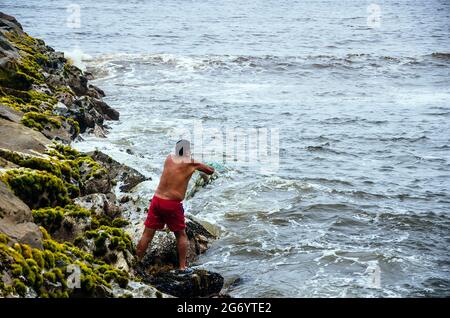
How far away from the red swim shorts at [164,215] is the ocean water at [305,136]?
137 cm

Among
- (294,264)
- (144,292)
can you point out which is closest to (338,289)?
(294,264)

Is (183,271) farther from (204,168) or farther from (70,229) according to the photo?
(70,229)

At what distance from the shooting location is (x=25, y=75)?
16.8 metres

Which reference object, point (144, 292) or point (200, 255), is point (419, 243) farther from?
point (144, 292)

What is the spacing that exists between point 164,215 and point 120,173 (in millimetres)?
4761

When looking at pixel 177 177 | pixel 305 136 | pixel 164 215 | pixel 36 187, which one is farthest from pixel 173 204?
pixel 305 136

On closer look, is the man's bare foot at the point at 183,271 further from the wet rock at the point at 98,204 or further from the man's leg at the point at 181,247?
the wet rock at the point at 98,204

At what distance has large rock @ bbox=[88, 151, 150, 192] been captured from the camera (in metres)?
13.9

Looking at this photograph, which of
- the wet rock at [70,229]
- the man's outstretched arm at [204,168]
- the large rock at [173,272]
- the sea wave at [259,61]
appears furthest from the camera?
the sea wave at [259,61]

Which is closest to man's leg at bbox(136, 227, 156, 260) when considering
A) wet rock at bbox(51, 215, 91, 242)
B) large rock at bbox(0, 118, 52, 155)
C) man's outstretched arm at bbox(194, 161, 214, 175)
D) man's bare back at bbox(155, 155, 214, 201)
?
man's bare back at bbox(155, 155, 214, 201)

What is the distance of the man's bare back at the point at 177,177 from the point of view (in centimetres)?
980

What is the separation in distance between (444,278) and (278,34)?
49.3 m

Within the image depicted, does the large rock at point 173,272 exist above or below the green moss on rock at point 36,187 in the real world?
below

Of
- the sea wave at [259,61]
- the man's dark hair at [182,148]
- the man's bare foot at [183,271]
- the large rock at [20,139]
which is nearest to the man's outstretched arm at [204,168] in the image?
the man's dark hair at [182,148]
